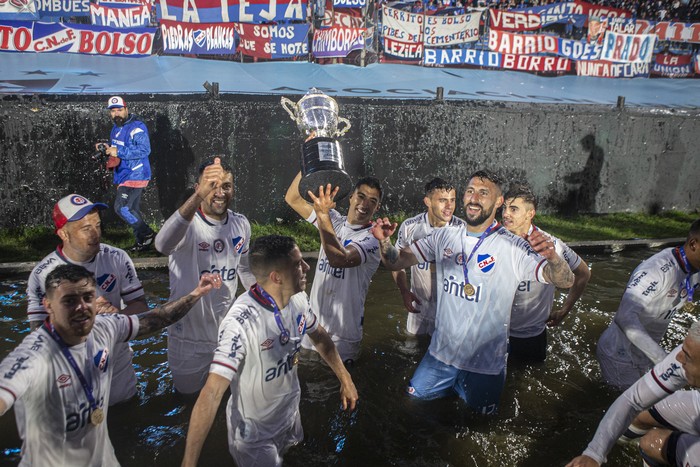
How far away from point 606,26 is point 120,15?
45.6ft

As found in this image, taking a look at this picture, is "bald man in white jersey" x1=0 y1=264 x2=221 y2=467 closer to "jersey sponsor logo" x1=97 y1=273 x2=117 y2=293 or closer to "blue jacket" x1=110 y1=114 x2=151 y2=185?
"jersey sponsor logo" x1=97 y1=273 x2=117 y2=293

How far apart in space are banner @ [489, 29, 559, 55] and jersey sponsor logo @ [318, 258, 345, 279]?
41.5 ft

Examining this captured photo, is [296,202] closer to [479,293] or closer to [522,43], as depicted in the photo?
[479,293]

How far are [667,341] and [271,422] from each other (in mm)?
5778

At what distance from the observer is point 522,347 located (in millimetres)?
5965

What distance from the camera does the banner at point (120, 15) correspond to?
11.8m

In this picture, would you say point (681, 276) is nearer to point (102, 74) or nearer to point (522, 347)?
point (522, 347)

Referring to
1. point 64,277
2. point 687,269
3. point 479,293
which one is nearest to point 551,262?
point 479,293

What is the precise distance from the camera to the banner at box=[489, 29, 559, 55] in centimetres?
1568

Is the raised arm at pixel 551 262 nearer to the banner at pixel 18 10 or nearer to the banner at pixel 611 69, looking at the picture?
the banner at pixel 18 10

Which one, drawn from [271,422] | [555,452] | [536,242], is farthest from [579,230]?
[271,422]

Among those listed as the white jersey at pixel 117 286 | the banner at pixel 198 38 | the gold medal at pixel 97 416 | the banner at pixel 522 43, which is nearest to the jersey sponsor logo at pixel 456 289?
the white jersey at pixel 117 286

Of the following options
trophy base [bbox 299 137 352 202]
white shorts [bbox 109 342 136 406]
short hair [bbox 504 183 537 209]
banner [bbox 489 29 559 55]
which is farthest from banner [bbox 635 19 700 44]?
white shorts [bbox 109 342 136 406]

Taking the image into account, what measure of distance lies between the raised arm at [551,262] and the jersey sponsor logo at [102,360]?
113 inches
